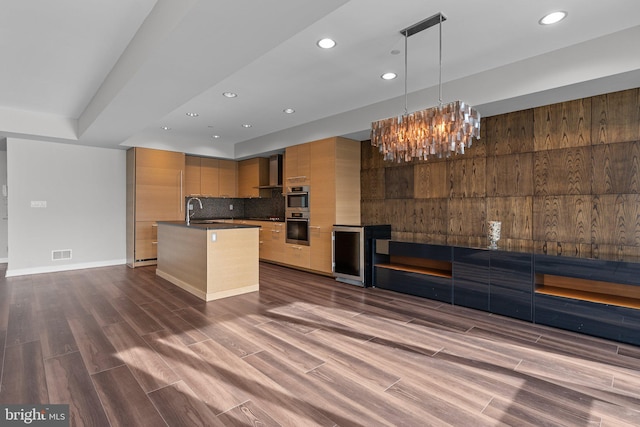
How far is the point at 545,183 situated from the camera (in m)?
3.60

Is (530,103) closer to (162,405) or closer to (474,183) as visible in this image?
(474,183)

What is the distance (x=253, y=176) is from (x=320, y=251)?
9.61ft

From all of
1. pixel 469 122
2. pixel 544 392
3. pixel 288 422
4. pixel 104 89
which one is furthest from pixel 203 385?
pixel 104 89

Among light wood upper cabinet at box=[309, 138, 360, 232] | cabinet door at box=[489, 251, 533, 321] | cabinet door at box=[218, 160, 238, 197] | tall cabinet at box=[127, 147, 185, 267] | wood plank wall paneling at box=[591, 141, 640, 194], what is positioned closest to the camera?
wood plank wall paneling at box=[591, 141, 640, 194]

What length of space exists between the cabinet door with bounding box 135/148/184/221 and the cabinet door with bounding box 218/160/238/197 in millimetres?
1100

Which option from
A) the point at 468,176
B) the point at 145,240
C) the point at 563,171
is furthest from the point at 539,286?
the point at 145,240

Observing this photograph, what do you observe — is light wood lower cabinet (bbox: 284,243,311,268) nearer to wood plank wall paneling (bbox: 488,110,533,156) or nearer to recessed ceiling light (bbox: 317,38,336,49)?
wood plank wall paneling (bbox: 488,110,533,156)

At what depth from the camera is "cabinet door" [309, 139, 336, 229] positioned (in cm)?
523

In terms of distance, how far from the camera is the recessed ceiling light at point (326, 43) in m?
2.80

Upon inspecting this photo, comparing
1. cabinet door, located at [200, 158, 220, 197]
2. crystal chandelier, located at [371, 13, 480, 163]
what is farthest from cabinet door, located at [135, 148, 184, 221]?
crystal chandelier, located at [371, 13, 480, 163]

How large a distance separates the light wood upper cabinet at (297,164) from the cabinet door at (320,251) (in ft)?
3.23

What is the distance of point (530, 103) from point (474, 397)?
306 centimetres

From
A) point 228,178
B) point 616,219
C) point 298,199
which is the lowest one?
point 616,219

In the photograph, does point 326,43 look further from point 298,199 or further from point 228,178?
point 228,178
